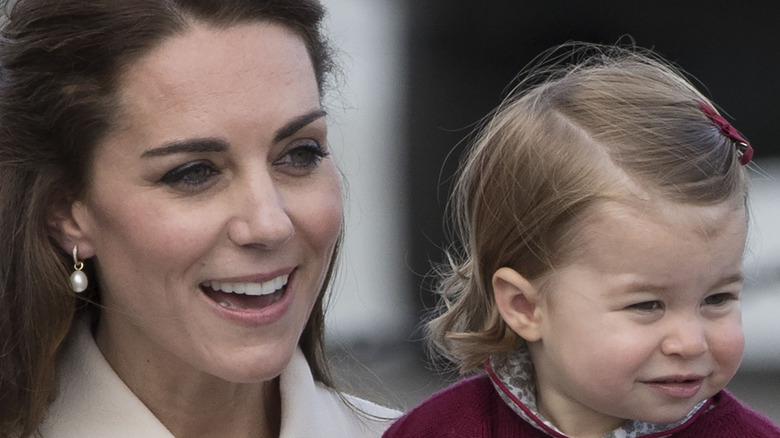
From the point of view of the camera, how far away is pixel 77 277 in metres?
2.80

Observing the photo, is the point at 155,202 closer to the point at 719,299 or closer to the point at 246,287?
the point at 246,287

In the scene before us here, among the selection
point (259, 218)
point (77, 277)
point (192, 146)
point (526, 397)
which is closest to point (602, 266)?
point (526, 397)

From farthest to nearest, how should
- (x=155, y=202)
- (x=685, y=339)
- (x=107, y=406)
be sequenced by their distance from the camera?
(x=107, y=406)
(x=155, y=202)
(x=685, y=339)

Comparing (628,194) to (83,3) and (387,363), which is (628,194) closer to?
(83,3)

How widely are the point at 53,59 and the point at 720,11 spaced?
14.9ft

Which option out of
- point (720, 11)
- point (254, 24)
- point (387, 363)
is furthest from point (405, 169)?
point (254, 24)

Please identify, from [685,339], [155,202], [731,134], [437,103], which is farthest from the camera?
[437,103]

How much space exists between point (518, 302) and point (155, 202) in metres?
0.69

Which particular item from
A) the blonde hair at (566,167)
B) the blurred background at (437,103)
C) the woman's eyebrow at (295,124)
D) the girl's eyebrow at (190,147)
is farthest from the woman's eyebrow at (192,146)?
the blurred background at (437,103)

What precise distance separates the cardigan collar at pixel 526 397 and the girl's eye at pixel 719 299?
200 millimetres

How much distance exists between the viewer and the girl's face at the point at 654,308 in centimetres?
236

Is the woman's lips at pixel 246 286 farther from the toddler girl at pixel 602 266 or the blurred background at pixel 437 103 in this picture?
the blurred background at pixel 437 103

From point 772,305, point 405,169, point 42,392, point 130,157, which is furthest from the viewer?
point 405,169

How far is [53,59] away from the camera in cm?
272
